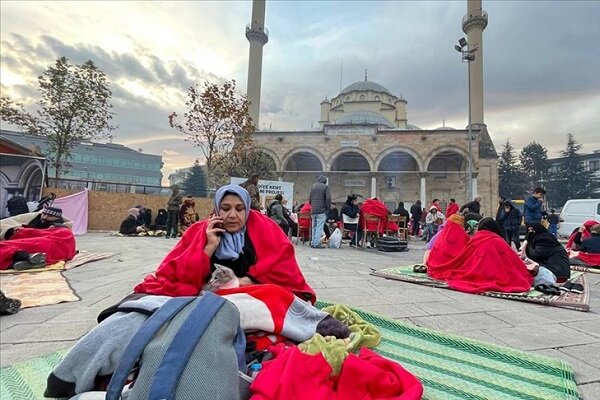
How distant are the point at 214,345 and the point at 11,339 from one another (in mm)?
2012

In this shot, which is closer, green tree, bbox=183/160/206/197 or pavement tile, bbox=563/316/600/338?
A: pavement tile, bbox=563/316/600/338

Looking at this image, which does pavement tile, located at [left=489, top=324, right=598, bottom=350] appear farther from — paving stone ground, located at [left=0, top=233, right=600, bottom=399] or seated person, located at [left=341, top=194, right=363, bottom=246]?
seated person, located at [left=341, top=194, right=363, bottom=246]

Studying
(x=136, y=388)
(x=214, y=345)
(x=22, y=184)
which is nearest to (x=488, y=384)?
(x=214, y=345)

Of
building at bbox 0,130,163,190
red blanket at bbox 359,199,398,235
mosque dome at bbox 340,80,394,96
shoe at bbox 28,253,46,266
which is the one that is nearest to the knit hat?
shoe at bbox 28,253,46,266

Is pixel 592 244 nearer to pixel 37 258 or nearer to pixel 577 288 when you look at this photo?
pixel 577 288

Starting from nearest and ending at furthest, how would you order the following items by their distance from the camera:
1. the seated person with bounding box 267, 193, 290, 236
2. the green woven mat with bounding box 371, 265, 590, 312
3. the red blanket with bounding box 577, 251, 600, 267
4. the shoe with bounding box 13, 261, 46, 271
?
the green woven mat with bounding box 371, 265, 590, 312 → the shoe with bounding box 13, 261, 46, 271 → the red blanket with bounding box 577, 251, 600, 267 → the seated person with bounding box 267, 193, 290, 236

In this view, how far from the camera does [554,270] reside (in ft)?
14.4

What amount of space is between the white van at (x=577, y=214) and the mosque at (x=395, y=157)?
12132 mm

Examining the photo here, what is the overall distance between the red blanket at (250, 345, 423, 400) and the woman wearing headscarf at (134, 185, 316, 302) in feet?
2.72

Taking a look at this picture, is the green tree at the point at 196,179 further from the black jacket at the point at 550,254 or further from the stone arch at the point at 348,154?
the black jacket at the point at 550,254

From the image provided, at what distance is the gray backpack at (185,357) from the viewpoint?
40.2 inches

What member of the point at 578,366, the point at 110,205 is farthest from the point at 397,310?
the point at 110,205

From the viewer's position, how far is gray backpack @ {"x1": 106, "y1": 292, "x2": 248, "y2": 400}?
3.35ft

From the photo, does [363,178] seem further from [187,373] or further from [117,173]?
[117,173]
